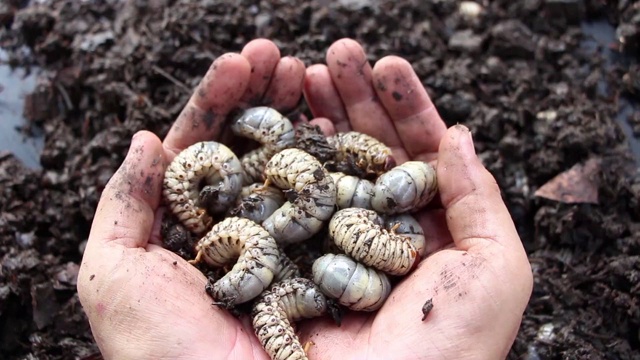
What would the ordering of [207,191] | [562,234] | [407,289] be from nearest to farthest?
1. [407,289]
2. [207,191]
3. [562,234]

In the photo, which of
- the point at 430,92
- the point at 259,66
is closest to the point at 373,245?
the point at 259,66

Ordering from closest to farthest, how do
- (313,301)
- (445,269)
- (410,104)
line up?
(445,269)
(313,301)
(410,104)

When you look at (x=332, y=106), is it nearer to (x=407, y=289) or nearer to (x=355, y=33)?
(x=355, y=33)

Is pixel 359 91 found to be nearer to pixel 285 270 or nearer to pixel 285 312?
pixel 285 270

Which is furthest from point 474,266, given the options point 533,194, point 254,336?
point 533,194

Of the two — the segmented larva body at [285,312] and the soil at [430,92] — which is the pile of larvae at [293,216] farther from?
the soil at [430,92]

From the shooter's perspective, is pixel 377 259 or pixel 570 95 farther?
pixel 570 95

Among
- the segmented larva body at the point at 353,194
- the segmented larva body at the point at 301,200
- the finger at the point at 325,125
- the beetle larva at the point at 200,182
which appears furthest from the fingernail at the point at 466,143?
the beetle larva at the point at 200,182
